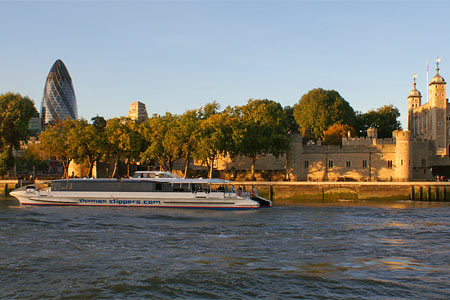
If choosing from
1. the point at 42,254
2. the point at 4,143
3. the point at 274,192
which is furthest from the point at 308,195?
the point at 4,143

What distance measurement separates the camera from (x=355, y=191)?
57.3 metres

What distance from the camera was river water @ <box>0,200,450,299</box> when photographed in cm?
1744

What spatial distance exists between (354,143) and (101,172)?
42254mm

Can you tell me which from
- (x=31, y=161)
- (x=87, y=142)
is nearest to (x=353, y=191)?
(x=87, y=142)

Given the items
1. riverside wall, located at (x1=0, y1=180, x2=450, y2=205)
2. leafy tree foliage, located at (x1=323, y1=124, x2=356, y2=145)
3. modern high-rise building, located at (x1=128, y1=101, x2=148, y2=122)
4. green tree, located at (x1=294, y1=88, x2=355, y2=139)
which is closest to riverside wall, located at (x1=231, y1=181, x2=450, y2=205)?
riverside wall, located at (x1=0, y1=180, x2=450, y2=205)

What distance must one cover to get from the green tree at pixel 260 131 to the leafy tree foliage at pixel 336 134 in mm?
15591

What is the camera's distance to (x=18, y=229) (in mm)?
30719

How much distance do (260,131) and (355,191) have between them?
58.1ft

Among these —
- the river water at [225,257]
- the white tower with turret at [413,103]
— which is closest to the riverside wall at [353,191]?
the river water at [225,257]

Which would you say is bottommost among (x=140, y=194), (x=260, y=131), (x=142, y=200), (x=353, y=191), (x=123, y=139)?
(x=142, y=200)

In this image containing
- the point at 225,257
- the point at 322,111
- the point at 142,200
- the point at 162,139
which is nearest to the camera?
the point at 225,257

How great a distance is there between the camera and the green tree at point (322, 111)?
98.4m

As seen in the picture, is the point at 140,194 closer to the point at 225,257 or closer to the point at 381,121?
the point at 225,257

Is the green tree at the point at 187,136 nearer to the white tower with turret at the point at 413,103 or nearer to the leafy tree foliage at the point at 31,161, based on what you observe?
the leafy tree foliage at the point at 31,161
